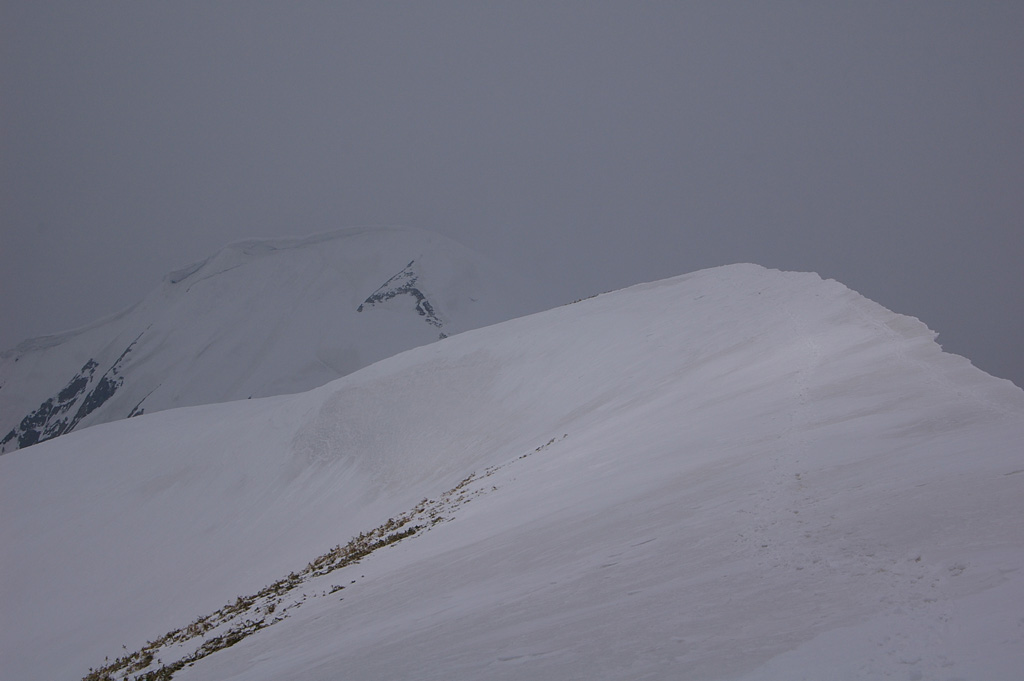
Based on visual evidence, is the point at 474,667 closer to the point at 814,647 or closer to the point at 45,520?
the point at 814,647

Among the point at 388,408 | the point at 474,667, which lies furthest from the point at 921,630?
the point at 388,408

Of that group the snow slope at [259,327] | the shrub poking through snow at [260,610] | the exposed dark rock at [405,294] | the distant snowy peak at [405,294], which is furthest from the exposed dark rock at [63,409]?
the shrub poking through snow at [260,610]

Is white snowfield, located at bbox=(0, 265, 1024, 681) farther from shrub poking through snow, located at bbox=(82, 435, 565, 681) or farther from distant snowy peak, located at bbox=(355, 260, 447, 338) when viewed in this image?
distant snowy peak, located at bbox=(355, 260, 447, 338)

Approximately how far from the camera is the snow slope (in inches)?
4936

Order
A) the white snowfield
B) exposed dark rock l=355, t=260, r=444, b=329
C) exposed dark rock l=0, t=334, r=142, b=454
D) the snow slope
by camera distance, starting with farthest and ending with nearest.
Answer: exposed dark rock l=0, t=334, r=142, b=454
exposed dark rock l=355, t=260, r=444, b=329
the snow slope
the white snowfield

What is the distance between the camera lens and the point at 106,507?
91.4ft

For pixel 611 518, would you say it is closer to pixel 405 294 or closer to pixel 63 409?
pixel 405 294

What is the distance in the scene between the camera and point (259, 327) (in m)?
134

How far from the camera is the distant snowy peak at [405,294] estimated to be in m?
136

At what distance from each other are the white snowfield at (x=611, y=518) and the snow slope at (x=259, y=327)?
95509 mm

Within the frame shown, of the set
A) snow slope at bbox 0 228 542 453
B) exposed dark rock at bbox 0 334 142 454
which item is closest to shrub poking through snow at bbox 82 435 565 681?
snow slope at bbox 0 228 542 453

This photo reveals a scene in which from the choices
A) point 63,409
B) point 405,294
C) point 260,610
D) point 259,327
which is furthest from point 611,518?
point 63,409

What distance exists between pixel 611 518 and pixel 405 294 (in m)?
128

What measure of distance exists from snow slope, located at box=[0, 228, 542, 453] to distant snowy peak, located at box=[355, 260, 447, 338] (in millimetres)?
285
